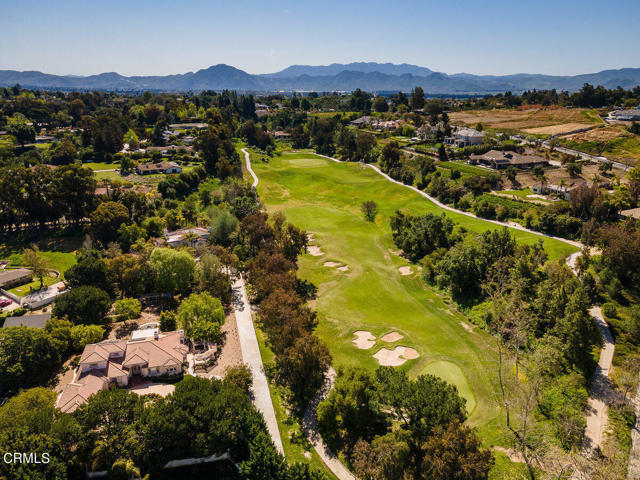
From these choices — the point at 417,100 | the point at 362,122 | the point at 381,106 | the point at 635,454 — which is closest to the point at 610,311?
the point at 635,454

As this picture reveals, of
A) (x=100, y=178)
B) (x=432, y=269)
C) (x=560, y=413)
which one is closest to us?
(x=560, y=413)

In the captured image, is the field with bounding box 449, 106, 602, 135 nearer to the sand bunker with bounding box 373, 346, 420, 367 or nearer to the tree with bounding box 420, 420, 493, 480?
the sand bunker with bounding box 373, 346, 420, 367

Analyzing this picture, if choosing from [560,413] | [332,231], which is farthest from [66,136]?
[560,413]

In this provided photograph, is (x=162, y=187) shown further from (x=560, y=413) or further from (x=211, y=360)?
(x=560, y=413)

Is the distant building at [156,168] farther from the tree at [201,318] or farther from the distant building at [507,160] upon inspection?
the distant building at [507,160]

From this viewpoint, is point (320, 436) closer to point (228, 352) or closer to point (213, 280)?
point (228, 352)

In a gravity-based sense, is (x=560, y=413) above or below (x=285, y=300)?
below
